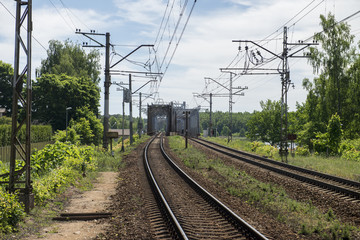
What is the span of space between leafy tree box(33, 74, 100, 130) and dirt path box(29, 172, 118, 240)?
115 ft

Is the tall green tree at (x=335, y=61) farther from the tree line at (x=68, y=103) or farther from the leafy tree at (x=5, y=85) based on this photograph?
the leafy tree at (x=5, y=85)

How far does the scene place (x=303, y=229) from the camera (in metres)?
8.87

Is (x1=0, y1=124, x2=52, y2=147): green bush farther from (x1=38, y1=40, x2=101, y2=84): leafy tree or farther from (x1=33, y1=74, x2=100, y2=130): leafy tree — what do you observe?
(x1=38, y1=40, x2=101, y2=84): leafy tree

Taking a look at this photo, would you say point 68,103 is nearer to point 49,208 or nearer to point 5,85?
point 5,85

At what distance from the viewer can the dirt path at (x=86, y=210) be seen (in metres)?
8.64

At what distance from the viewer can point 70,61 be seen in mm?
62750

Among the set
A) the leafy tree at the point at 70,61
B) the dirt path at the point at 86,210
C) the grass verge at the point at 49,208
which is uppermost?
the leafy tree at the point at 70,61

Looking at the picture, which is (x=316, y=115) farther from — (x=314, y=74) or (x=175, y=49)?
(x=175, y=49)

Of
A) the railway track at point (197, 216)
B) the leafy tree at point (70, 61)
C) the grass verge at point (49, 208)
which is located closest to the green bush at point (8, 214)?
the grass verge at point (49, 208)

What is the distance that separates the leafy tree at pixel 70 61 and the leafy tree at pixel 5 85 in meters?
7.82

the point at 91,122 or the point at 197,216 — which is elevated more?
the point at 91,122

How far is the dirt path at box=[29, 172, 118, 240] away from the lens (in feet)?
28.3

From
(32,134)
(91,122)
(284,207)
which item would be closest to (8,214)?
(284,207)

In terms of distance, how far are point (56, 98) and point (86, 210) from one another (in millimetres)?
42284
